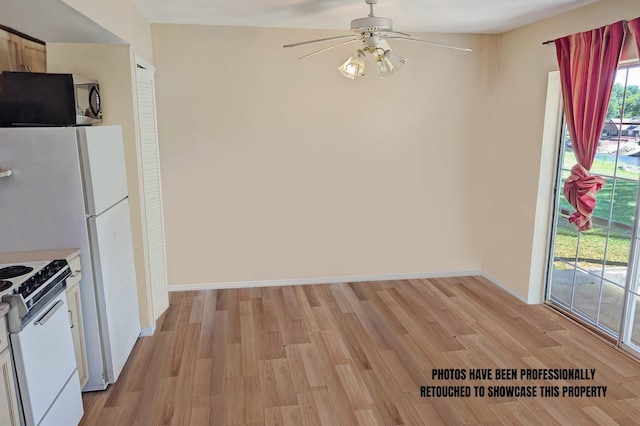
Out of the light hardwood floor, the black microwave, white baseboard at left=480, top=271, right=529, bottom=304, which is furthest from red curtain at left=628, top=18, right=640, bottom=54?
the black microwave

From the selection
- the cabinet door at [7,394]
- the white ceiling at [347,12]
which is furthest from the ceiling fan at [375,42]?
the cabinet door at [7,394]

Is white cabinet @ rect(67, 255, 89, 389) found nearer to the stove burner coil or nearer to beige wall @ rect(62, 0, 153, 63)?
the stove burner coil

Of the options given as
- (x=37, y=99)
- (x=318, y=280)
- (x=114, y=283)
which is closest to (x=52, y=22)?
(x=37, y=99)

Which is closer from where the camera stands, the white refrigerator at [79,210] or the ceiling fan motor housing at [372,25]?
the white refrigerator at [79,210]

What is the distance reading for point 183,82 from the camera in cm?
419

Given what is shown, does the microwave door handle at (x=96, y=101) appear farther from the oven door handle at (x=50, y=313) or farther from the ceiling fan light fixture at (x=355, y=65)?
the ceiling fan light fixture at (x=355, y=65)

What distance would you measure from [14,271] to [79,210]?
0.48 meters

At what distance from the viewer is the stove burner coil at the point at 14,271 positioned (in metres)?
2.19

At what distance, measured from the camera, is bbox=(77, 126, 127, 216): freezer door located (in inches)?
101

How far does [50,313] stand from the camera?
2.21 metres

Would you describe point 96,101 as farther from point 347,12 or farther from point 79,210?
point 347,12

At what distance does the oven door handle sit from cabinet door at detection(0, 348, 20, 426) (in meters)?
0.22

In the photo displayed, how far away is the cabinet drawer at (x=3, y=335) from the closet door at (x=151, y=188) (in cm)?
172

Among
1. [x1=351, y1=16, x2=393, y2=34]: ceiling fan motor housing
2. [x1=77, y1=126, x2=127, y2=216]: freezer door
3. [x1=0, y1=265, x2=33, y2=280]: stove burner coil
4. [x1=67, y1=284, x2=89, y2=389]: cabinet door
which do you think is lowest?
[x1=67, y1=284, x2=89, y2=389]: cabinet door
